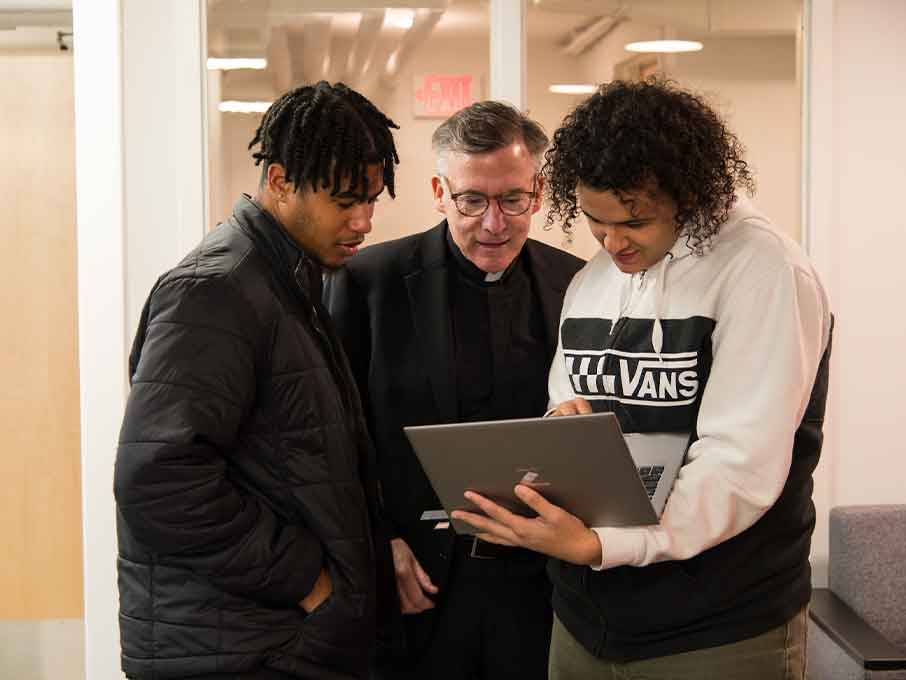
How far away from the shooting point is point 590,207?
1.70 metres

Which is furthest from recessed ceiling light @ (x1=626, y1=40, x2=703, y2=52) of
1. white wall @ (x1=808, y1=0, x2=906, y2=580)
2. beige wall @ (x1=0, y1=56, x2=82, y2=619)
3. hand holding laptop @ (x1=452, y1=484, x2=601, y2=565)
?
hand holding laptop @ (x1=452, y1=484, x2=601, y2=565)

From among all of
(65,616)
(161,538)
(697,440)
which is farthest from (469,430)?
(65,616)

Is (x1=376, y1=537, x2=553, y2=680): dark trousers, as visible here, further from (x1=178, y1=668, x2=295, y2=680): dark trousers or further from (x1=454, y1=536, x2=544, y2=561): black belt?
(x1=178, y1=668, x2=295, y2=680): dark trousers

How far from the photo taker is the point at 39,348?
354 cm

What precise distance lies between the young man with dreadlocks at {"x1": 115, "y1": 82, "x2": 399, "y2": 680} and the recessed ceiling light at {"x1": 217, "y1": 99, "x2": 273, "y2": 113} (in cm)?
140

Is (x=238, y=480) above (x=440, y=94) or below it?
below

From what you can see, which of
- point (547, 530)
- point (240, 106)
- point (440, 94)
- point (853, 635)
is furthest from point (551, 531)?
point (240, 106)

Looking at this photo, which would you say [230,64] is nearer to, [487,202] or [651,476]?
[487,202]

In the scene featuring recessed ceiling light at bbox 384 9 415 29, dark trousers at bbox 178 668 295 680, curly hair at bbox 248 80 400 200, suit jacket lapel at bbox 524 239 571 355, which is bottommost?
dark trousers at bbox 178 668 295 680

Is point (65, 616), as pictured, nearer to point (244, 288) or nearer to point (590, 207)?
point (244, 288)

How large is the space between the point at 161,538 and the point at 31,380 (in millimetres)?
2134

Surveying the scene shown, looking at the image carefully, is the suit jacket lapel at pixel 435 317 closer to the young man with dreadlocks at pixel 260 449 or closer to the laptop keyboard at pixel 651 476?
the young man with dreadlocks at pixel 260 449

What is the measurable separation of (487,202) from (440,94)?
3.73 feet

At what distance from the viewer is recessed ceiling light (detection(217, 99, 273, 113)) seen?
127 inches
